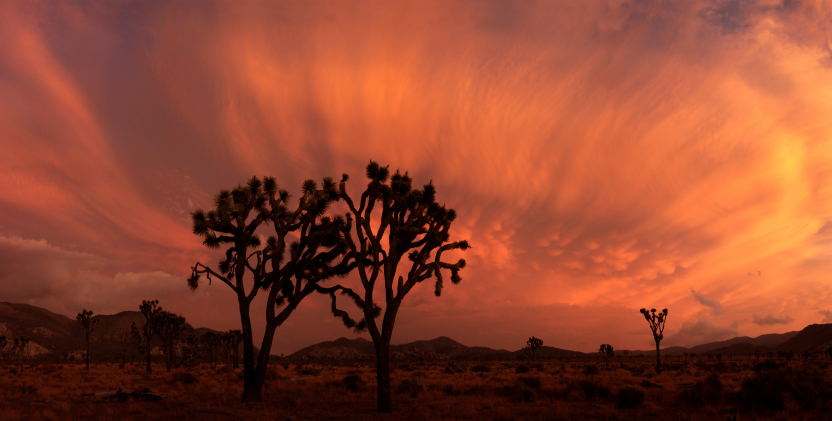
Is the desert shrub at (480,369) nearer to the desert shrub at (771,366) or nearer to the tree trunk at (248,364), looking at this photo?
the desert shrub at (771,366)

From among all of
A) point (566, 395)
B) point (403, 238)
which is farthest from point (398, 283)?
point (566, 395)

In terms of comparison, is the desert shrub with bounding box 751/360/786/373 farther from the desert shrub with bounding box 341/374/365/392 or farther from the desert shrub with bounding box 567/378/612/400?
the desert shrub with bounding box 341/374/365/392

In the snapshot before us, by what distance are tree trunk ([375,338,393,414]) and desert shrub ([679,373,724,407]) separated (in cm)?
1239

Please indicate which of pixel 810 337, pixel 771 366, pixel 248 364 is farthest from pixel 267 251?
pixel 810 337

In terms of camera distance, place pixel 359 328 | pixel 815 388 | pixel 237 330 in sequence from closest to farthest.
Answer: pixel 815 388 < pixel 359 328 < pixel 237 330

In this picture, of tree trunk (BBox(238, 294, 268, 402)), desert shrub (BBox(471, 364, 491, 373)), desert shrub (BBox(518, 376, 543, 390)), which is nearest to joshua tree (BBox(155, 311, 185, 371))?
desert shrub (BBox(471, 364, 491, 373))

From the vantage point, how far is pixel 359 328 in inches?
838

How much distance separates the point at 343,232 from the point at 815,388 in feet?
61.1

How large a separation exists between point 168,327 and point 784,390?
6124 centimetres

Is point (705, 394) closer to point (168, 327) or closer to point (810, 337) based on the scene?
point (168, 327)

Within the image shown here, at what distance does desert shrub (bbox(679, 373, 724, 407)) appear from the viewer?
18156mm

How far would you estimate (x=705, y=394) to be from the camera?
60.2 feet

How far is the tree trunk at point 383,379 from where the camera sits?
1766 cm

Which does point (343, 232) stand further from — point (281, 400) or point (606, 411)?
point (606, 411)
